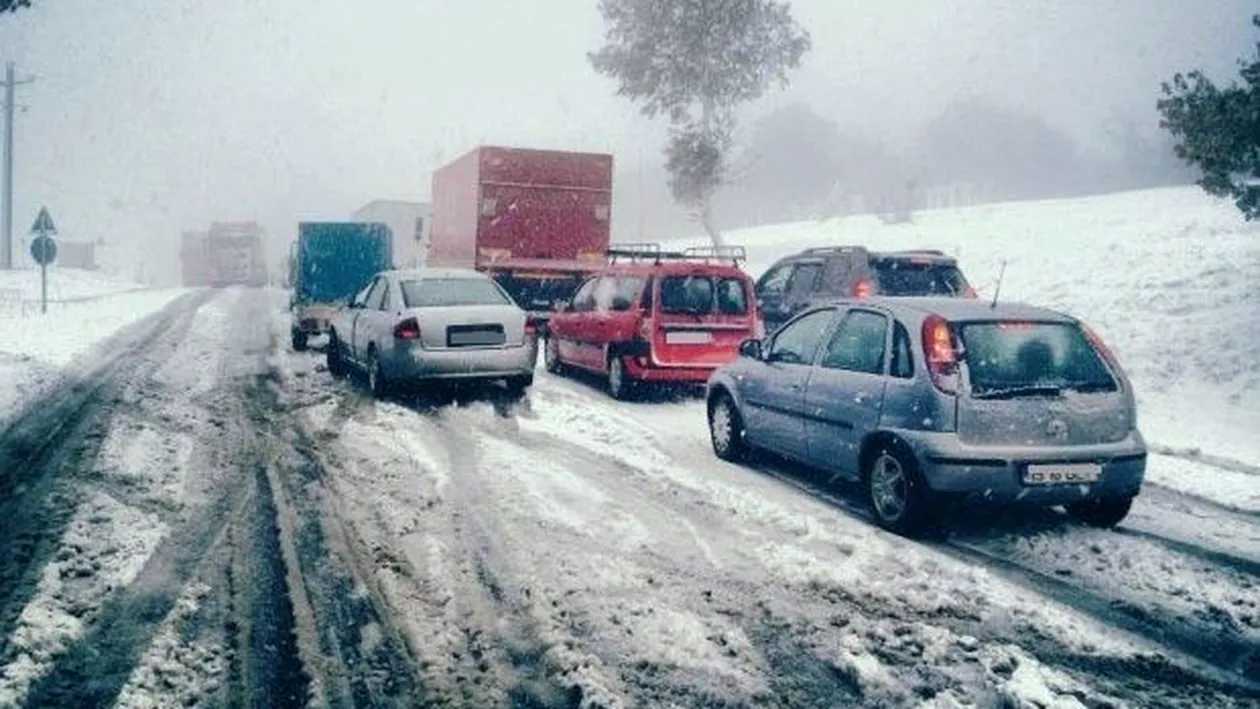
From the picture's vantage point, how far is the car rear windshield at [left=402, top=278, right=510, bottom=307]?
36.9ft

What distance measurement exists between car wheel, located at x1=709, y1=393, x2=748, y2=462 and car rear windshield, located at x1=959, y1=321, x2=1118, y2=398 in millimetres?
2613

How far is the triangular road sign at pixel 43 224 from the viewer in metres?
21.0

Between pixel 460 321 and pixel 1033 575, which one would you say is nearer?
pixel 1033 575

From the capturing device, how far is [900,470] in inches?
239

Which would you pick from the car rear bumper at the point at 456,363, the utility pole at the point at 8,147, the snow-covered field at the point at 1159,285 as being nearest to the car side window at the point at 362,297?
the car rear bumper at the point at 456,363

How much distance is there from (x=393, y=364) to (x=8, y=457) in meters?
3.99

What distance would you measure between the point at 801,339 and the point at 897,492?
183cm

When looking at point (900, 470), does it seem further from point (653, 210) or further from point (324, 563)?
point (653, 210)

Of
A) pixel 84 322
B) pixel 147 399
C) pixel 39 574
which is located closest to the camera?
pixel 39 574

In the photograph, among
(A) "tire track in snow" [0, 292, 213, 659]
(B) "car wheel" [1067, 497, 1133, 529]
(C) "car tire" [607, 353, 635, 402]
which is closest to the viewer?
(A) "tire track in snow" [0, 292, 213, 659]

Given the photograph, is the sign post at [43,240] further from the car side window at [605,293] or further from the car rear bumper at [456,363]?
the car side window at [605,293]

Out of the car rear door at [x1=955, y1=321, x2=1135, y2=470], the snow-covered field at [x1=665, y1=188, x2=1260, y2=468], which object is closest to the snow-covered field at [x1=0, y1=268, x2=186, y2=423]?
the car rear door at [x1=955, y1=321, x2=1135, y2=470]

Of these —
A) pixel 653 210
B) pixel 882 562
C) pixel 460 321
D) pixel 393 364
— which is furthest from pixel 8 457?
pixel 653 210

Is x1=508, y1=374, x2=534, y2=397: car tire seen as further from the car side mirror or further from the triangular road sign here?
the triangular road sign
